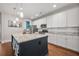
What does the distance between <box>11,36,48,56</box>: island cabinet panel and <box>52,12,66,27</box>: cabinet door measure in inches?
16.2

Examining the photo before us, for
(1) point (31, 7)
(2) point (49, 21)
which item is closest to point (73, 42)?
(2) point (49, 21)

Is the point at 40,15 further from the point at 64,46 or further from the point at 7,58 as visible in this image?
the point at 7,58

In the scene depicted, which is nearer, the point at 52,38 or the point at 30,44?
the point at 30,44

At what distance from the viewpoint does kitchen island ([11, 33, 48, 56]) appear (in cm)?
235

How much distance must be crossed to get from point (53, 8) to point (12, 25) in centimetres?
103

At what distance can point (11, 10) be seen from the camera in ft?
8.08

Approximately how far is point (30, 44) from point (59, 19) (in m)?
0.88

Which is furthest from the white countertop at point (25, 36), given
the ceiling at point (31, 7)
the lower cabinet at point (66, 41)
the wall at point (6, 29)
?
the ceiling at point (31, 7)

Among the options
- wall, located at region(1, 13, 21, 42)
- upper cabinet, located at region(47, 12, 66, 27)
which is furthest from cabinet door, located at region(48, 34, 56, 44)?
wall, located at region(1, 13, 21, 42)

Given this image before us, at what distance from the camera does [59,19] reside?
2.54 m

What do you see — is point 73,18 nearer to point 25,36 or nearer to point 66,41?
point 66,41

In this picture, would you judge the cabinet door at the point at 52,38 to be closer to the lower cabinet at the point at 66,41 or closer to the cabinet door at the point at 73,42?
the lower cabinet at the point at 66,41

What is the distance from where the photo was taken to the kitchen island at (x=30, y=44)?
7.70 ft

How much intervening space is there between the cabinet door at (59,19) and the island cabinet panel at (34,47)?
0.41 m
